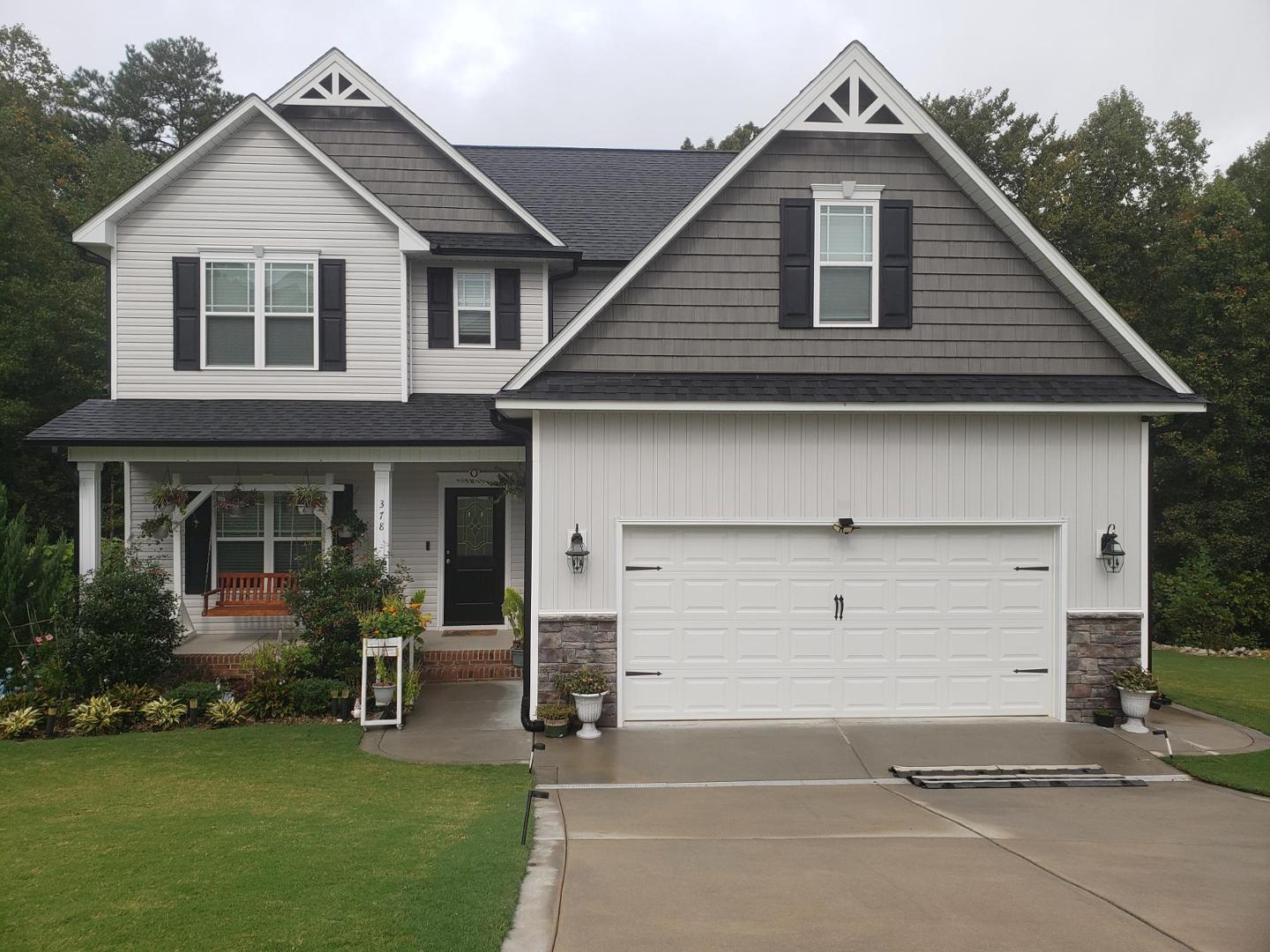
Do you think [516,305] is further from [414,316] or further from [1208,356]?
[1208,356]

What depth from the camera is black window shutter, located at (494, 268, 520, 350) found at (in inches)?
538

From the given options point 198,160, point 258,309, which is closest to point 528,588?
point 258,309

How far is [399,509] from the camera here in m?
13.7

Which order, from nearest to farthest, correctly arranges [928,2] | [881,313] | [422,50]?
[881,313] < [928,2] < [422,50]

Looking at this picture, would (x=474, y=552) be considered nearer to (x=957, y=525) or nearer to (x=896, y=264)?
(x=957, y=525)

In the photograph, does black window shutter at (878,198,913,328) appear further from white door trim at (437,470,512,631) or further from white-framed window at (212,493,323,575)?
white-framed window at (212,493,323,575)

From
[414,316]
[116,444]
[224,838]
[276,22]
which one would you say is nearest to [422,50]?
[276,22]

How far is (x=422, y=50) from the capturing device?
3428 cm

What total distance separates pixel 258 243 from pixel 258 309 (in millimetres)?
944

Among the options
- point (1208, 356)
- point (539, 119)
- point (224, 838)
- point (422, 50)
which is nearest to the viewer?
point (224, 838)

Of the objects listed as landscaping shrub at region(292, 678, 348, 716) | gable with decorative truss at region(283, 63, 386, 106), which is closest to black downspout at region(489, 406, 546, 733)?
landscaping shrub at region(292, 678, 348, 716)

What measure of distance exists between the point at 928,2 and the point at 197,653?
43.4 feet

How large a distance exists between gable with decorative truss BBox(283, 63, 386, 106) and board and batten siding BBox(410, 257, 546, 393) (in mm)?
2908

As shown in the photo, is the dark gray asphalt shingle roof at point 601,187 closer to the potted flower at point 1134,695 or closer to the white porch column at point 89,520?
the white porch column at point 89,520
